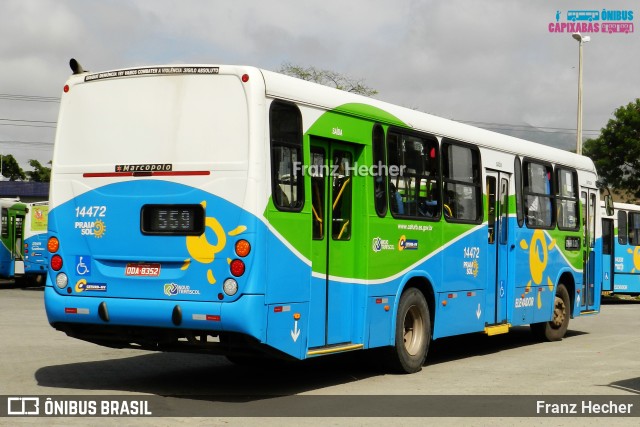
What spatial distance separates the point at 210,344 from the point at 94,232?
167cm

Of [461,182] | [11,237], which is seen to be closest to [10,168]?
[11,237]

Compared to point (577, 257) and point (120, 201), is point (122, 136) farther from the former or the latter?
point (577, 257)

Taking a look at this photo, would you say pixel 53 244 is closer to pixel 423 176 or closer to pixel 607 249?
pixel 423 176

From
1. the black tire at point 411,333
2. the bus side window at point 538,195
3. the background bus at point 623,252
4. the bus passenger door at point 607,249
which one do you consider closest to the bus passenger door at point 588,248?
the bus side window at point 538,195

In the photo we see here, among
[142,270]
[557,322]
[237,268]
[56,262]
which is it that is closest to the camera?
[237,268]

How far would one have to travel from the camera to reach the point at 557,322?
1742cm

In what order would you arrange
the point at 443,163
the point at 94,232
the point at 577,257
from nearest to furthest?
the point at 94,232 → the point at 443,163 → the point at 577,257

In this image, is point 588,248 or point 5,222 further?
point 5,222

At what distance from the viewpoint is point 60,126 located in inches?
423

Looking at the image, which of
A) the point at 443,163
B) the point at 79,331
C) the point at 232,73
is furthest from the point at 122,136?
the point at 443,163

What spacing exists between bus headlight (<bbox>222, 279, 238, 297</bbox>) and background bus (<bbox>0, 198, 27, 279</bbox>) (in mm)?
26504

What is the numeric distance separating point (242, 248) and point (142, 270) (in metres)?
1.14

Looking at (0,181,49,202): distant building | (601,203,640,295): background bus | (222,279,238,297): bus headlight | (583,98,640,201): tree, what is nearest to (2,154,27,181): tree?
(0,181,49,202): distant building

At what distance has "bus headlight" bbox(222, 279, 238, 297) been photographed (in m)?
9.58
